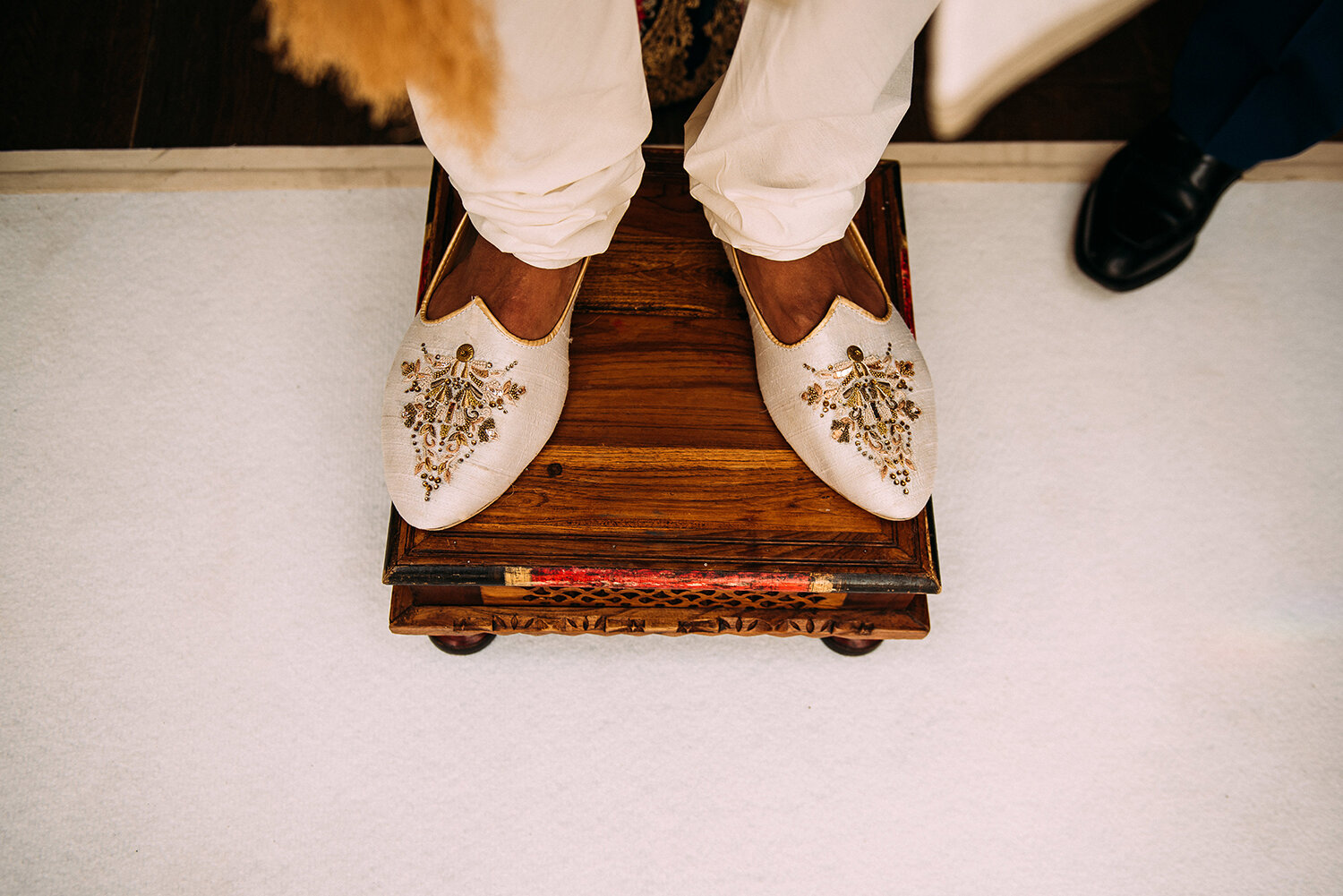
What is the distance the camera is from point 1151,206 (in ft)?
2.88

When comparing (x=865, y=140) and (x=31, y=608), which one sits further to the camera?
(x=31, y=608)

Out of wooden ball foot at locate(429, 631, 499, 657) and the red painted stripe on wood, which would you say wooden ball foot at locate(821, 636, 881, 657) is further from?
wooden ball foot at locate(429, 631, 499, 657)

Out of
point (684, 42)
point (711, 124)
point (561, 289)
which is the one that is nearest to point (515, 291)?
point (561, 289)

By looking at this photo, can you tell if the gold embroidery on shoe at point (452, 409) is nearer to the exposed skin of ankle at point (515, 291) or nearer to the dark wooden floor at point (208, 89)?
the exposed skin of ankle at point (515, 291)

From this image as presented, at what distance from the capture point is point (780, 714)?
77cm

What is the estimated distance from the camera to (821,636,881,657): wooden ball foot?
752 mm

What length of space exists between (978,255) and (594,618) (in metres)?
0.63

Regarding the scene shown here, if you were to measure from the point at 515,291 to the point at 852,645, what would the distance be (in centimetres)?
46

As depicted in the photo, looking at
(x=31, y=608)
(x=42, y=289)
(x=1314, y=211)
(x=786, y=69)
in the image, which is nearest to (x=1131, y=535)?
(x=1314, y=211)

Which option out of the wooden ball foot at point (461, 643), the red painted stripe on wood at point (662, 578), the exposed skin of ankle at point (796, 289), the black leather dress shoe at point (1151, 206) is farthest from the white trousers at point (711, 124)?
the black leather dress shoe at point (1151, 206)

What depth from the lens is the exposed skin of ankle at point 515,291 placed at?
620 millimetres

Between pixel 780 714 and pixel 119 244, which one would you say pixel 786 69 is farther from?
pixel 119 244

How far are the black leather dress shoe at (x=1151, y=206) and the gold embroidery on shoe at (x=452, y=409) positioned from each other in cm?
71

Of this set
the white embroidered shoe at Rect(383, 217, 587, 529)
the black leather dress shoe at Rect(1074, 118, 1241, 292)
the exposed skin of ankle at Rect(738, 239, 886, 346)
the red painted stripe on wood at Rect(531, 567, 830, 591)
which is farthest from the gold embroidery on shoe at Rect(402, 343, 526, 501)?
the black leather dress shoe at Rect(1074, 118, 1241, 292)
